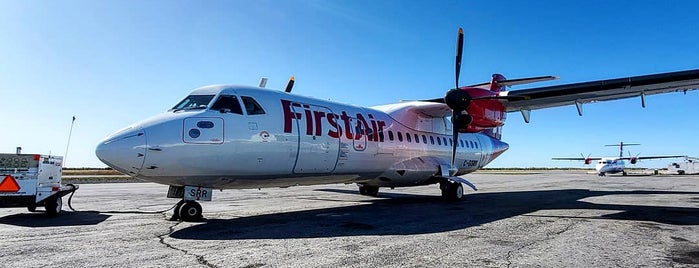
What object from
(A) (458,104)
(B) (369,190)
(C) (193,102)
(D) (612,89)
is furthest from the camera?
(B) (369,190)

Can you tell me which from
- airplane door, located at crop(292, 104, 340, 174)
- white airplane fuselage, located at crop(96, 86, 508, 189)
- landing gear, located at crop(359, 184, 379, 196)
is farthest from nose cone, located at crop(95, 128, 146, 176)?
landing gear, located at crop(359, 184, 379, 196)

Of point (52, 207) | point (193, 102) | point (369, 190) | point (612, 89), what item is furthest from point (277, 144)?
point (612, 89)

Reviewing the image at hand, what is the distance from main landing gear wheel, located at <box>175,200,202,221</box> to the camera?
29.2 feet

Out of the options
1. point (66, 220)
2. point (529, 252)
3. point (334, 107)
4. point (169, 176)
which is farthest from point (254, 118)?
point (529, 252)

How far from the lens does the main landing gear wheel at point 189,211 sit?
8914 mm

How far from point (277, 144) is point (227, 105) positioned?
4.63 ft

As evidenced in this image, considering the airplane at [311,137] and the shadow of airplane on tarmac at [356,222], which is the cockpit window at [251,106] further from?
the shadow of airplane on tarmac at [356,222]

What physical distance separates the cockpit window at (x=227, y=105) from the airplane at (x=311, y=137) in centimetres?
2

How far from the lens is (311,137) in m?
11.0

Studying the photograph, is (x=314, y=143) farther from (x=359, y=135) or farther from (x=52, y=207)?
(x=52, y=207)

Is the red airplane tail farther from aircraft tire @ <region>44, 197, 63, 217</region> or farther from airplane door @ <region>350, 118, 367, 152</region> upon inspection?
aircraft tire @ <region>44, 197, 63, 217</region>

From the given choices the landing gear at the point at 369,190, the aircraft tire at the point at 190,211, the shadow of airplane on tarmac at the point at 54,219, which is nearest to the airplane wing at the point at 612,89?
the landing gear at the point at 369,190

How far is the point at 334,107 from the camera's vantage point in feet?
41.2

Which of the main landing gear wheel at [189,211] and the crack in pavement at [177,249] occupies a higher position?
the main landing gear wheel at [189,211]
